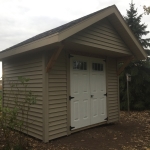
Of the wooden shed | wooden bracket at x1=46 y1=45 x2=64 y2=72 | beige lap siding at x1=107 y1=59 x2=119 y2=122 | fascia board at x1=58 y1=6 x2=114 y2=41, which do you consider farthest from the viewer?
beige lap siding at x1=107 y1=59 x2=119 y2=122

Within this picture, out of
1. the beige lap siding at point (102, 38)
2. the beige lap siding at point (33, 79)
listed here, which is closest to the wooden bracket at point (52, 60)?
the beige lap siding at point (33, 79)

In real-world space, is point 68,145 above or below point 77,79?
below

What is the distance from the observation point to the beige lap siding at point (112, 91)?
21.1ft

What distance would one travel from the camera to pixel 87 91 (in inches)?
220

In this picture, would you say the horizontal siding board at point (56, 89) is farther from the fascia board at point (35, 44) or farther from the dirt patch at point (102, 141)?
the dirt patch at point (102, 141)

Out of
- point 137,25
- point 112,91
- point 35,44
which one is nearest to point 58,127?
point 35,44

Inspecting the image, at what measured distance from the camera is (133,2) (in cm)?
1046

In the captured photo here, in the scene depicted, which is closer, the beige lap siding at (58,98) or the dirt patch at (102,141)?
the dirt patch at (102,141)

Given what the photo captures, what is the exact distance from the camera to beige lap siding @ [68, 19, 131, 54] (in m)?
4.43

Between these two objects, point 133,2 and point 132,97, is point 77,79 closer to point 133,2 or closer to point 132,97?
point 132,97

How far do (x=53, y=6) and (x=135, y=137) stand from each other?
5.90 m

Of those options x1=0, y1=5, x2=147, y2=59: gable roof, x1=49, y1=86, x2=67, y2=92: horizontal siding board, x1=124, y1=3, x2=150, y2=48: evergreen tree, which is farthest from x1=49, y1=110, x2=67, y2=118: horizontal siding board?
x1=124, y1=3, x2=150, y2=48: evergreen tree

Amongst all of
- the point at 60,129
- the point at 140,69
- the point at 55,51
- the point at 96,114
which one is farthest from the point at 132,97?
the point at 55,51

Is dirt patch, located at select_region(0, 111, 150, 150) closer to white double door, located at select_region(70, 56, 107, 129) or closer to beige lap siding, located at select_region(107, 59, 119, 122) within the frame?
white double door, located at select_region(70, 56, 107, 129)
